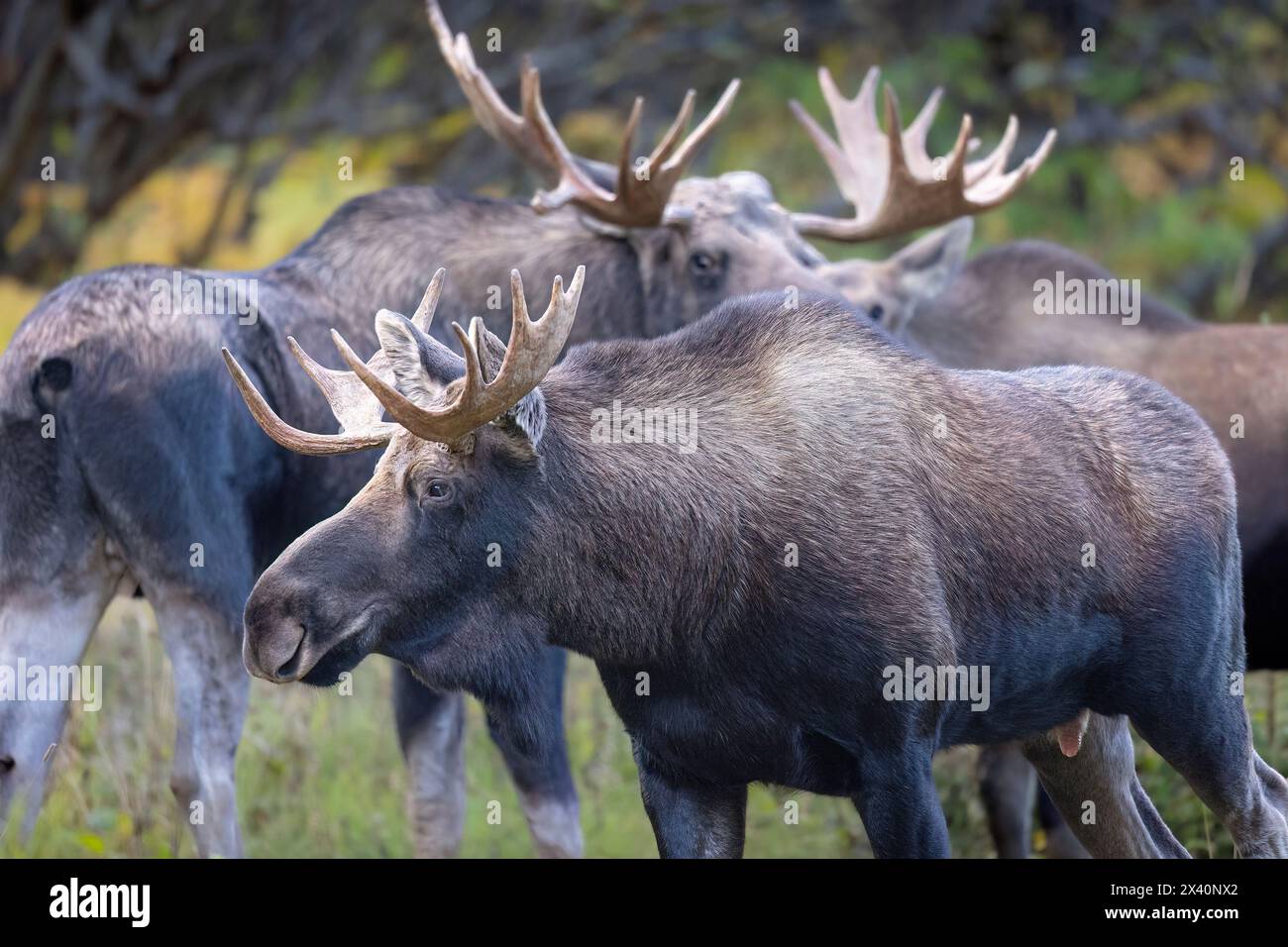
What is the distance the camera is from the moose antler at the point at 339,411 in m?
4.64

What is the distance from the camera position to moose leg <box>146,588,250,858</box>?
5930mm

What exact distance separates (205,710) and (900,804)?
240cm

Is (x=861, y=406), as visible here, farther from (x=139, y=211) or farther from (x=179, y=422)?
(x=139, y=211)

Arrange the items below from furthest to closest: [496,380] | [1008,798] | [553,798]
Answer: [1008,798]
[553,798]
[496,380]

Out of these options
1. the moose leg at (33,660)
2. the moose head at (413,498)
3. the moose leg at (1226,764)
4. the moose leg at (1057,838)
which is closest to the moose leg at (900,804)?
the moose leg at (1226,764)

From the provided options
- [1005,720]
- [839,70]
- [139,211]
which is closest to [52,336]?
[1005,720]

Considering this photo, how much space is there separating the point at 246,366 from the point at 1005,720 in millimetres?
2865

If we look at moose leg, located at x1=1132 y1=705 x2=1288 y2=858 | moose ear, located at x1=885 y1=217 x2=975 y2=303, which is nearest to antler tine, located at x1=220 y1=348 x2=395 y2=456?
moose leg, located at x1=1132 y1=705 x2=1288 y2=858

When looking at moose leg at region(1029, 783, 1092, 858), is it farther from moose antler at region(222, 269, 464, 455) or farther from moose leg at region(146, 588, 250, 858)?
moose antler at region(222, 269, 464, 455)

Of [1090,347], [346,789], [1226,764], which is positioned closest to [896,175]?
[1090,347]

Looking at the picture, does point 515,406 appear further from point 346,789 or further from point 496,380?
point 346,789

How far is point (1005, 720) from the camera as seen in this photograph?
4.95 m

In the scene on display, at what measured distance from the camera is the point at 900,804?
461cm

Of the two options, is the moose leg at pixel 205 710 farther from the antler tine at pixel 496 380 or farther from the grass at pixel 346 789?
the antler tine at pixel 496 380
